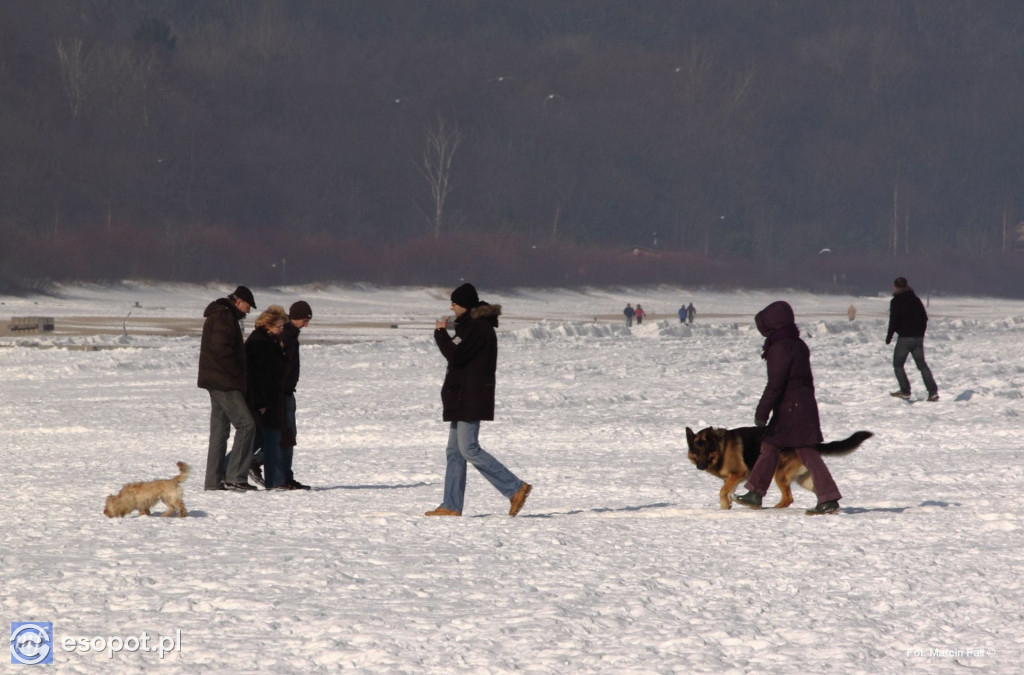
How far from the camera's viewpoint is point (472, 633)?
554 cm

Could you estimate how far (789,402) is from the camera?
27.1 feet

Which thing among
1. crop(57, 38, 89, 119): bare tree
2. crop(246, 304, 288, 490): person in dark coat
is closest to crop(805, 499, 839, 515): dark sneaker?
crop(246, 304, 288, 490): person in dark coat

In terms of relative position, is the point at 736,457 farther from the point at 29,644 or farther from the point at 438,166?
the point at 438,166

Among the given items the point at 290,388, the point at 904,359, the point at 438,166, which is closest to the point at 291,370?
the point at 290,388

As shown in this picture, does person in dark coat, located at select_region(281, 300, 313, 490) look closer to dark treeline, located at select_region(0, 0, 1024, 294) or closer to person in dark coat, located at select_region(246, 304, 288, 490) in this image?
person in dark coat, located at select_region(246, 304, 288, 490)

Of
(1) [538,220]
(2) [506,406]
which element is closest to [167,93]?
(1) [538,220]

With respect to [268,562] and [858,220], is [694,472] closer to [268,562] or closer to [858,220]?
[268,562]

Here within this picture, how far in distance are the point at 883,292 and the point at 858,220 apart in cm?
2103

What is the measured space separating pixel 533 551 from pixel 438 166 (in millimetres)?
96246

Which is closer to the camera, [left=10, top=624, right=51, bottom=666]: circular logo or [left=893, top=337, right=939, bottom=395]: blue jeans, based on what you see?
[left=10, top=624, right=51, bottom=666]: circular logo

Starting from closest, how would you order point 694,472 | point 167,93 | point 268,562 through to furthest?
point 268,562
point 694,472
point 167,93

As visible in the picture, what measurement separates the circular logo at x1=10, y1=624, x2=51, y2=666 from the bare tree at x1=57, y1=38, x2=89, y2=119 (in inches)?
3441

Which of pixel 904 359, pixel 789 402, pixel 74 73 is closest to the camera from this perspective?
pixel 789 402

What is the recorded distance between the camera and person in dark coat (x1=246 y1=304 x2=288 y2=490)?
382 inches
